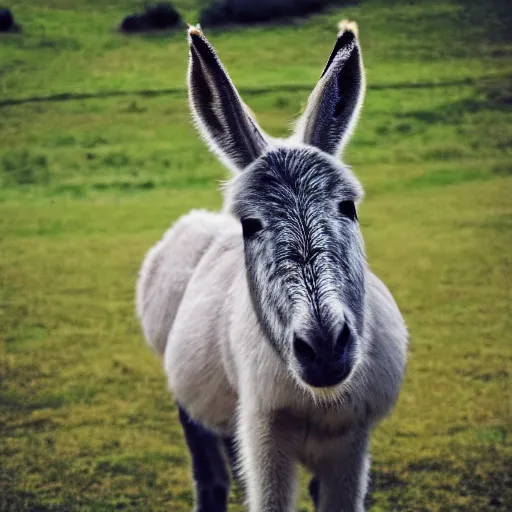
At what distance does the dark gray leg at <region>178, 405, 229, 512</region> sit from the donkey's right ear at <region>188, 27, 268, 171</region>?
133 centimetres

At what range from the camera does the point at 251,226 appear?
6.78 feet

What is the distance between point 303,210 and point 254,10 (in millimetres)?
12323

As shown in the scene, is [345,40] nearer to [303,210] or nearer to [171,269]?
[303,210]

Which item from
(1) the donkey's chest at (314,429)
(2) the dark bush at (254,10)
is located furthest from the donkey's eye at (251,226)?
(2) the dark bush at (254,10)

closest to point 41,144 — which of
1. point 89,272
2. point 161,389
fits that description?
point 89,272

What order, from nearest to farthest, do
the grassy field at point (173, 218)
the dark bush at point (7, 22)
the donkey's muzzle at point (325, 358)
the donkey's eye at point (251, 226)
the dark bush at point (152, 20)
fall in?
the donkey's muzzle at point (325, 358) → the donkey's eye at point (251, 226) → the grassy field at point (173, 218) → the dark bush at point (7, 22) → the dark bush at point (152, 20)

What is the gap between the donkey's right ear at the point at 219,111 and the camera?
2.11 meters

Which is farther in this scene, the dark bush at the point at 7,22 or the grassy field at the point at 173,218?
the dark bush at the point at 7,22

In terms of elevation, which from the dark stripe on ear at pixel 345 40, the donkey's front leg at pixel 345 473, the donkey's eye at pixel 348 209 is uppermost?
the dark stripe on ear at pixel 345 40

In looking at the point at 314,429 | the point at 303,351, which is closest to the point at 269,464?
the point at 314,429

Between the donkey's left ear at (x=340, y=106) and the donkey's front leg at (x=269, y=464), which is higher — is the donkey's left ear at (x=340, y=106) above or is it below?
above

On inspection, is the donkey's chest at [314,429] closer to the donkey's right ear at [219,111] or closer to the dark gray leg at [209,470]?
the donkey's right ear at [219,111]

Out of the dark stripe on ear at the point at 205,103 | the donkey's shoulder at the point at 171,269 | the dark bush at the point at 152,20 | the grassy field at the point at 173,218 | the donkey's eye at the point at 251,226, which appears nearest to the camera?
the donkey's eye at the point at 251,226

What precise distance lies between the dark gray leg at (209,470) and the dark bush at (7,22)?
1088 centimetres
